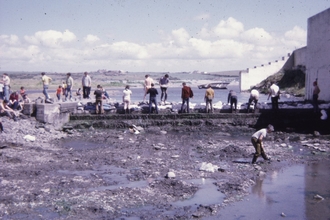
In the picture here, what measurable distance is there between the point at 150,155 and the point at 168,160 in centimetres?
108

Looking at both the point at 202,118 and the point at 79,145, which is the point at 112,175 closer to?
the point at 79,145

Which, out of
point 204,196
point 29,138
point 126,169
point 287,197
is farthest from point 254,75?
point 204,196

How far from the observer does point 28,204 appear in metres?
7.89

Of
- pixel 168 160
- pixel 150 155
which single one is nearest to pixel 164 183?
pixel 168 160

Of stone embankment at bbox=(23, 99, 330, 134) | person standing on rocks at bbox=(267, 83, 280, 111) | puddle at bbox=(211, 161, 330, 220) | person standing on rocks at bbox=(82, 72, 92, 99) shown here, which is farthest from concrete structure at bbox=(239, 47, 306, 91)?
puddle at bbox=(211, 161, 330, 220)

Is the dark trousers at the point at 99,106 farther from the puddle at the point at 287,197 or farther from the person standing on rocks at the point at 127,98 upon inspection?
the puddle at the point at 287,197

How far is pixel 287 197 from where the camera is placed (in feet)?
28.9

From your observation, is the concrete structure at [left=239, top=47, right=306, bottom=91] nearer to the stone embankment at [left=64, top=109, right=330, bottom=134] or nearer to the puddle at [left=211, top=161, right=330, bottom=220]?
the stone embankment at [left=64, top=109, right=330, bottom=134]

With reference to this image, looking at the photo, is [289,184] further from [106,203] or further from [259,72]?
[259,72]

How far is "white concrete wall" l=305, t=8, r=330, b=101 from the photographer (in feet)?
72.8

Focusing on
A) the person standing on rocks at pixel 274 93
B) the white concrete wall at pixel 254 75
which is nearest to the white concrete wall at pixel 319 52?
the person standing on rocks at pixel 274 93

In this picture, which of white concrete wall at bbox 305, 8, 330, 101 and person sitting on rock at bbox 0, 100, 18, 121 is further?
white concrete wall at bbox 305, 8, 330, 101

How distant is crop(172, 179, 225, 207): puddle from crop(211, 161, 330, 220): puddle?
1.63 ft

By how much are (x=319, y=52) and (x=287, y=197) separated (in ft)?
54.2
